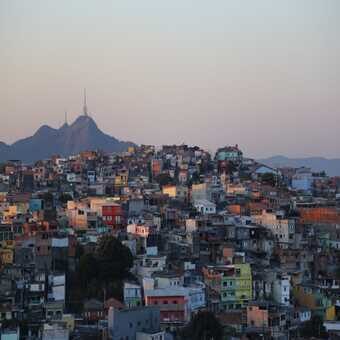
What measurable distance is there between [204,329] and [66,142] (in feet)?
175

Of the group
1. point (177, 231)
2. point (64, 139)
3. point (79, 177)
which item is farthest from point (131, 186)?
point (64, 139)

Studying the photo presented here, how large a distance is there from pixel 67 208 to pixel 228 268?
794cm

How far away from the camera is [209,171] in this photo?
37.1 metres

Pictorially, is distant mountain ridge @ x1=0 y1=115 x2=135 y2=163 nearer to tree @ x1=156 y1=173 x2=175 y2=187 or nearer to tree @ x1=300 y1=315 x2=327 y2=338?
tree @ x1=156 y1=173 x2=175 y2=187

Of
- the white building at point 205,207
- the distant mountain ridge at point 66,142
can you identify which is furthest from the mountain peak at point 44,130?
the white building at point 205,207

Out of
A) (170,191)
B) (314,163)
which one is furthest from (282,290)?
(314,163)

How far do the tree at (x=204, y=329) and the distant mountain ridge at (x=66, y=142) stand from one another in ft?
160

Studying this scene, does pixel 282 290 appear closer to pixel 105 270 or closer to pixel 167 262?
pixel 167 262

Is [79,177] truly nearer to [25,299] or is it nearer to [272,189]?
[272,189]

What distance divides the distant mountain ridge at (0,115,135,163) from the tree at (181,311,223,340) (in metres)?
48.9

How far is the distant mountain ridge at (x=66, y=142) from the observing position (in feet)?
214

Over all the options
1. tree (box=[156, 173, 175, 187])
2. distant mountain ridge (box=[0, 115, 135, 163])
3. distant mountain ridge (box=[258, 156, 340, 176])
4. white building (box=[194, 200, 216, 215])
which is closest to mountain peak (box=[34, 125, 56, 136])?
distant mountain ridge (box=[0, 115, 135, 163])

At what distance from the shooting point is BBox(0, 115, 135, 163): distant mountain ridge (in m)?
65.4

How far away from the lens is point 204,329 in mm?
15133
